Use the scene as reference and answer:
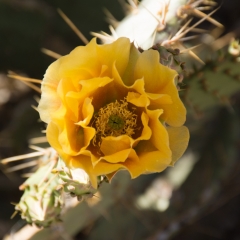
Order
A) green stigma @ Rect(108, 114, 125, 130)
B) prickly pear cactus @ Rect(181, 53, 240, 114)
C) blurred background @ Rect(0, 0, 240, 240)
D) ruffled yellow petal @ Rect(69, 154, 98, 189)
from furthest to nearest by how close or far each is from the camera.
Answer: blurred background @ Rect(0, 0, 240, 240) → prickly pear cactus @ Rect(181, 53, 240, 114) → green stigma @ Rect(108, 114, 125, 130) → ruffled yellow petal @ Rect(69, 154, 98, 189)

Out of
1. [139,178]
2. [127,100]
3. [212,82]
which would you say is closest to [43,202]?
[127,100]

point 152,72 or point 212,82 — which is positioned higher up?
point 152,72

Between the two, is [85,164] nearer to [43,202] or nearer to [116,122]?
[116,122]

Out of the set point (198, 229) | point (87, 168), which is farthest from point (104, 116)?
point (198, 229)

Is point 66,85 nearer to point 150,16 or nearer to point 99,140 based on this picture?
point 99,140

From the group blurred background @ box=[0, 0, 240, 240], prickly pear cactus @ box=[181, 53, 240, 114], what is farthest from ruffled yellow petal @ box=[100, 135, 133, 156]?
blurred background @ box=[0, 0, 240, 240]

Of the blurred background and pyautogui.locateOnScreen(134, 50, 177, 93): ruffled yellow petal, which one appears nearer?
pyautogui.locateOnScreen(134, 50, 177, 93): ruffled yellow petal

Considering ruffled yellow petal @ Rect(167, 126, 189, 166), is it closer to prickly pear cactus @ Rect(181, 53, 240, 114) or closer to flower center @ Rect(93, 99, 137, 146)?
flower center @ Rect(93, 99, 137, 146)
